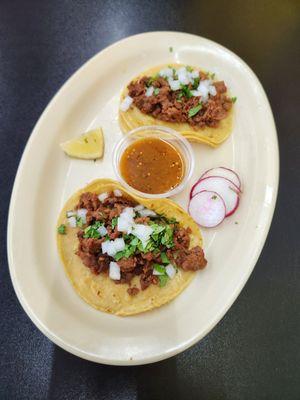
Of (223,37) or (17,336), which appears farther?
(223,37)

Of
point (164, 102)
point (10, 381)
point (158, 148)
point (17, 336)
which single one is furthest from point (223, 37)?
point (10, 381)

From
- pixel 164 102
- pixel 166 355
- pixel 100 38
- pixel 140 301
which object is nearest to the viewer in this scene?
pixel 166 355

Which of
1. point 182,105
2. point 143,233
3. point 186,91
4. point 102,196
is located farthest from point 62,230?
point 186,91

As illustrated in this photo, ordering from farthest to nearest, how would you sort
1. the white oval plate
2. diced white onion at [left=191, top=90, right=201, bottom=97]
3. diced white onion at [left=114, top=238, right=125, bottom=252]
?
diced white onion at [left=191, top=90, right=201, bottom=97], diced white onion at [left=114, top=238, right=125, bottom=252], the white oval plate

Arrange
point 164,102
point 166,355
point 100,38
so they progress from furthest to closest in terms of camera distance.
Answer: point 100,38 → point 164,102 → point 166,355

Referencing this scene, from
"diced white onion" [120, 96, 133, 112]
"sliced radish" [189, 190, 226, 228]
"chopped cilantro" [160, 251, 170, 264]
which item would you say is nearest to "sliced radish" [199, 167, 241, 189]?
"sliced radish" [189, 190, 226, 228]

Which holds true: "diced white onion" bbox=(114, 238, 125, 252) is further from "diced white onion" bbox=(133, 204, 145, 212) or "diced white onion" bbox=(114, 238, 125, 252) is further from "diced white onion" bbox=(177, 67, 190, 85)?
"diced white onion" bbox=(177, 67, 190, 85)

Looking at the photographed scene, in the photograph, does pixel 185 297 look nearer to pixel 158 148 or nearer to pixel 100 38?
pixel 158 148
